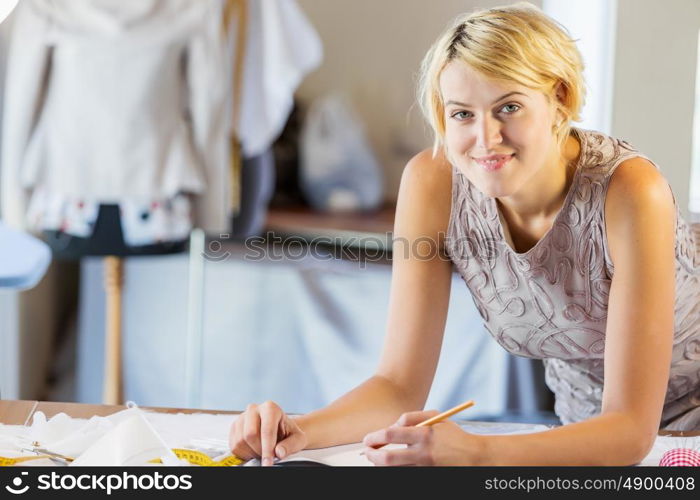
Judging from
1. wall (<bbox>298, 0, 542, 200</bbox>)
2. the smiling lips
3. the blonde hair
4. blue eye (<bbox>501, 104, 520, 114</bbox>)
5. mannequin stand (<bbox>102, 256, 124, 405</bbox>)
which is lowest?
mannequin stand (<bbox>102, 256, 124, 405</bbox>)

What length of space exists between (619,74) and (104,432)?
2.03 feet

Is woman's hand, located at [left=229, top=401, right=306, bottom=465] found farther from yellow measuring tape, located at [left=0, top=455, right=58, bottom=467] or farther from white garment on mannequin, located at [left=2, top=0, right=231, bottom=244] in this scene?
white garment on mannequin, located at [left=2, top=0, right=231, bottom=244]

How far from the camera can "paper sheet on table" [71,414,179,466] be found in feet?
2.48

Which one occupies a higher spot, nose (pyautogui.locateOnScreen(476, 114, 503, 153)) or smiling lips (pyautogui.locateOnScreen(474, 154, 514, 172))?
nose (pyautogui.locateOnScreen(476, 114, 503, 153))

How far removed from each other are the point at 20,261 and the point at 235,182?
675 millimetres

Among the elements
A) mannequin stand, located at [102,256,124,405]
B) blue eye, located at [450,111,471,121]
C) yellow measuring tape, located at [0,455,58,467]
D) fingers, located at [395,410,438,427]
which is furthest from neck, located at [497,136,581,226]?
mannequin stand, located at [102,256,124,405]

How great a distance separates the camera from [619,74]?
100cm

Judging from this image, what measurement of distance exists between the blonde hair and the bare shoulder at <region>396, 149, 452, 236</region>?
10cm

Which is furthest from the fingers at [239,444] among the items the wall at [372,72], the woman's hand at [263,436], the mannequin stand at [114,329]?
the wall at [372,72]

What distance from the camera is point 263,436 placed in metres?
0.80

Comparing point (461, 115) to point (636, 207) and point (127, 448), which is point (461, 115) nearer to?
point (636, 207)

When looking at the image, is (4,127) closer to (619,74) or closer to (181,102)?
(181,102)

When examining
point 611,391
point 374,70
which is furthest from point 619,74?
point 374,70

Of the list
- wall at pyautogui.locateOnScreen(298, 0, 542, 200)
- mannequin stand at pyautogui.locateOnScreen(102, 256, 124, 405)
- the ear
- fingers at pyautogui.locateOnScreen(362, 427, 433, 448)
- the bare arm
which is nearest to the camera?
fingers at pyautogui.locateOnScreen(362, 427, 433, 448)
